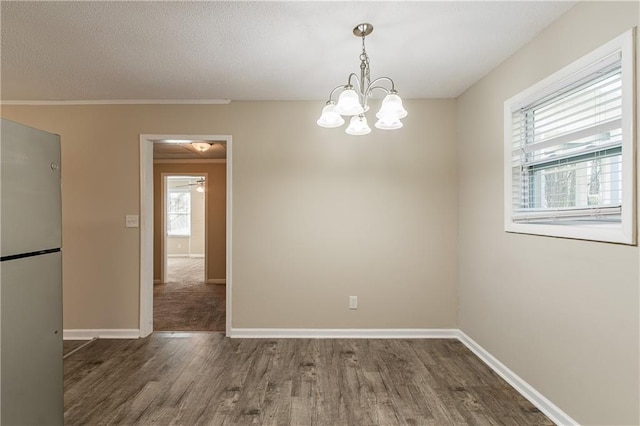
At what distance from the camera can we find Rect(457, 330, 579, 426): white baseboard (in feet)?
6.66

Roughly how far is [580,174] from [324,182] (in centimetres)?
212

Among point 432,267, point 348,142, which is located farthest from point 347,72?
point 432,267

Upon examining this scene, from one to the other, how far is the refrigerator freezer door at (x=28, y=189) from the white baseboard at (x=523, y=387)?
3088 mm

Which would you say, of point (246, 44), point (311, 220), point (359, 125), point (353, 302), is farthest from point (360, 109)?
point (353, 302)

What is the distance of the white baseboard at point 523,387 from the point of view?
2029 mm

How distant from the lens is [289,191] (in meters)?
3.47

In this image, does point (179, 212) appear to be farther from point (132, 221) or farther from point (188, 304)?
point (132, 221)

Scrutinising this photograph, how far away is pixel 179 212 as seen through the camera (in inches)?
427

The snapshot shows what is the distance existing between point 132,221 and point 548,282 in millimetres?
3716

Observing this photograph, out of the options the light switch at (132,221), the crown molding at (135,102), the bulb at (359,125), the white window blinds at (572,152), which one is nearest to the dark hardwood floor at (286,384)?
the light switch at (132,221)

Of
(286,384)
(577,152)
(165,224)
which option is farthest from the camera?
(165,224)

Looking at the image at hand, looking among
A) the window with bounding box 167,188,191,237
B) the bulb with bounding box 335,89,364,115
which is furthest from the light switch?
the window with bounding box 167,188,191,237

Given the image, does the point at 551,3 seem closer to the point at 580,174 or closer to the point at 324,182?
the point at 580,174

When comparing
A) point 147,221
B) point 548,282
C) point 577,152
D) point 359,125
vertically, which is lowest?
point 548,282
